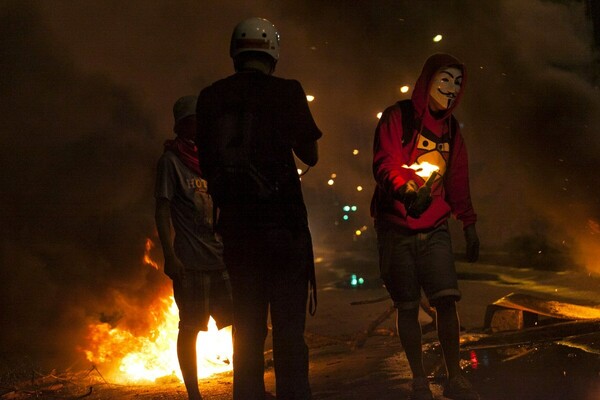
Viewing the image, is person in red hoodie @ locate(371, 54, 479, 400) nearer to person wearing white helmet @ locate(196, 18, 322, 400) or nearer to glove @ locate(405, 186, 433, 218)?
glove @ locate(405, 186, 433, 218)

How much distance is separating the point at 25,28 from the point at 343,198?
1924cm

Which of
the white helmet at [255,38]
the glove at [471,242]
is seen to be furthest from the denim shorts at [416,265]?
the white helmet at [255,38]

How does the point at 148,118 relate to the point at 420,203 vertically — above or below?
above

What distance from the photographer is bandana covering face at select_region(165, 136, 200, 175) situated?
3.48 m

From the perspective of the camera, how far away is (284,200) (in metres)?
2.45

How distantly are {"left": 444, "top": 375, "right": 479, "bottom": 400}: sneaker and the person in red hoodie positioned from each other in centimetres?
1

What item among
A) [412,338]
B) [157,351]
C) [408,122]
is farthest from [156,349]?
[408,122]

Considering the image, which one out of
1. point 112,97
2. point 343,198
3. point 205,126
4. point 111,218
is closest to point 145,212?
point 111,218

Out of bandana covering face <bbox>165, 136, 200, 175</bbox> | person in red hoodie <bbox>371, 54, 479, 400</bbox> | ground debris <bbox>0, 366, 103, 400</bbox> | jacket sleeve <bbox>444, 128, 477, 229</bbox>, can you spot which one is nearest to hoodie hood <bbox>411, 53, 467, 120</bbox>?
person in red hoodie <bbox>371, 54, 479, 400</bbox>

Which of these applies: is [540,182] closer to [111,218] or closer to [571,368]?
[111,218]

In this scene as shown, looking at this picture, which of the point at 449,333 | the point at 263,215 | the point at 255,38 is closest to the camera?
the point at 263,215

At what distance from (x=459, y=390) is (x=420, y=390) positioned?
0.69 feet

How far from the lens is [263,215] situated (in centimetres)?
242

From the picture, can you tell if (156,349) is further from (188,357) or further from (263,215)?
(263,215)
